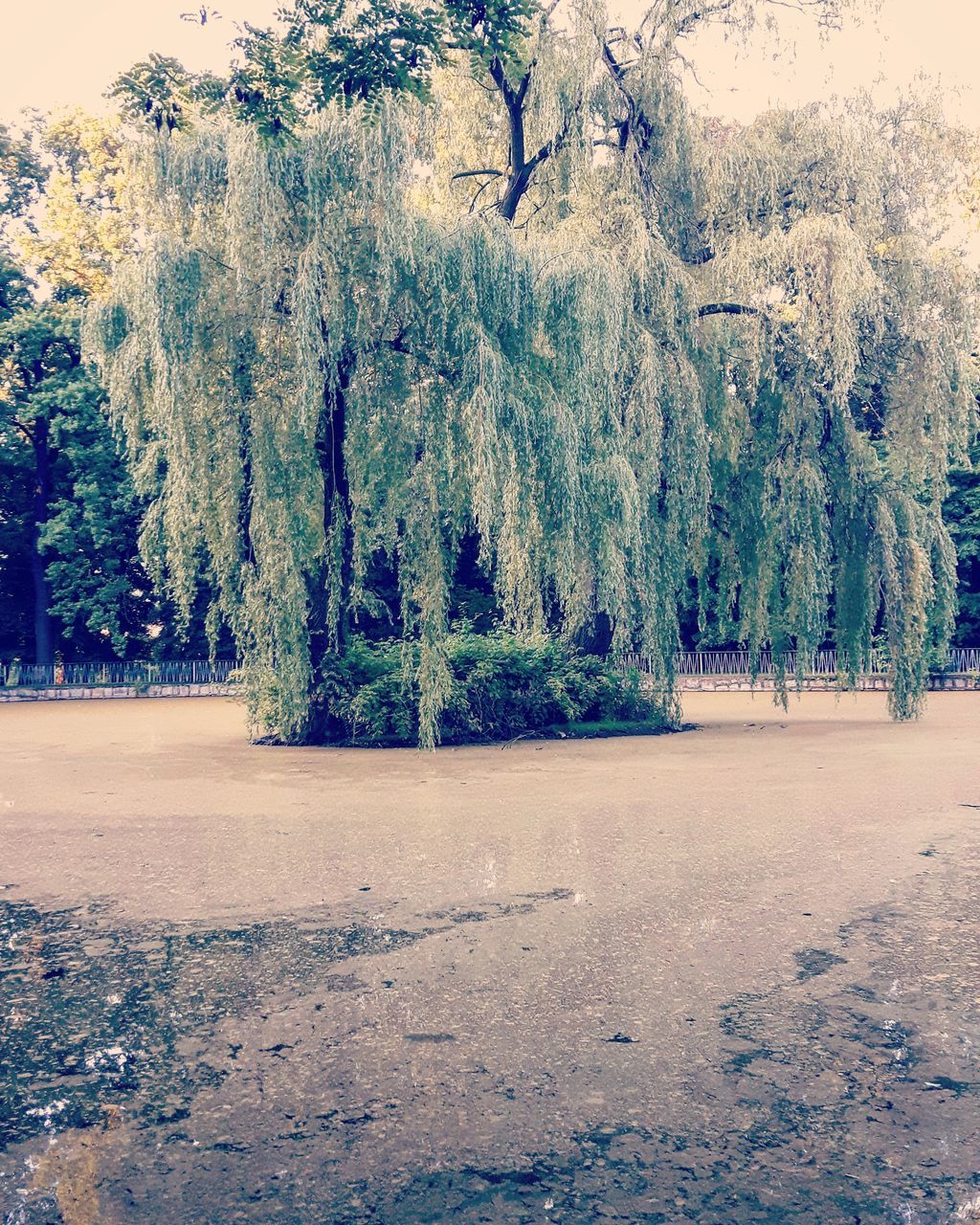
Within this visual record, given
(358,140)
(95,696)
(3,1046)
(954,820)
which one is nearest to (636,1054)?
(3,1046)

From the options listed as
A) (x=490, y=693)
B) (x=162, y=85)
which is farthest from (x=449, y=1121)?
(x=490, y=693)

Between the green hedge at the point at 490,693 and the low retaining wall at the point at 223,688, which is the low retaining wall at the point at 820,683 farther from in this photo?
the green hedge at the point at 490,693

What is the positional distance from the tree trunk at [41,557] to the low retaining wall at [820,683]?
16521mm

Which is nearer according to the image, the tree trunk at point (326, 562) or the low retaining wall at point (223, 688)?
the tree trunk at point (326, 562)

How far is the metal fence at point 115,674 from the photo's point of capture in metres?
30.1

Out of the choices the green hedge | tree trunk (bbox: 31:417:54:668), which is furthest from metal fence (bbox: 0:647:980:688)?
the green hedge

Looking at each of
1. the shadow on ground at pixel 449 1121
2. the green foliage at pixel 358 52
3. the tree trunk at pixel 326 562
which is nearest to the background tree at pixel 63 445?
the tree trunk at pixel 326 562

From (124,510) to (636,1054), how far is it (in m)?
28.1

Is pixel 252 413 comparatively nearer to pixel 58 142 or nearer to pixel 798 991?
pixel 798 991

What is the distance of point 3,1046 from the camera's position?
4141 mm

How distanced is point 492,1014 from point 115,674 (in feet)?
91.9

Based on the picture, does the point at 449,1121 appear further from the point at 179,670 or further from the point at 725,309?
the point at 179,670

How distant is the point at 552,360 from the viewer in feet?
48.6

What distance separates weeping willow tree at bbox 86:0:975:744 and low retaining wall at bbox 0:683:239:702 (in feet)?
46.2
